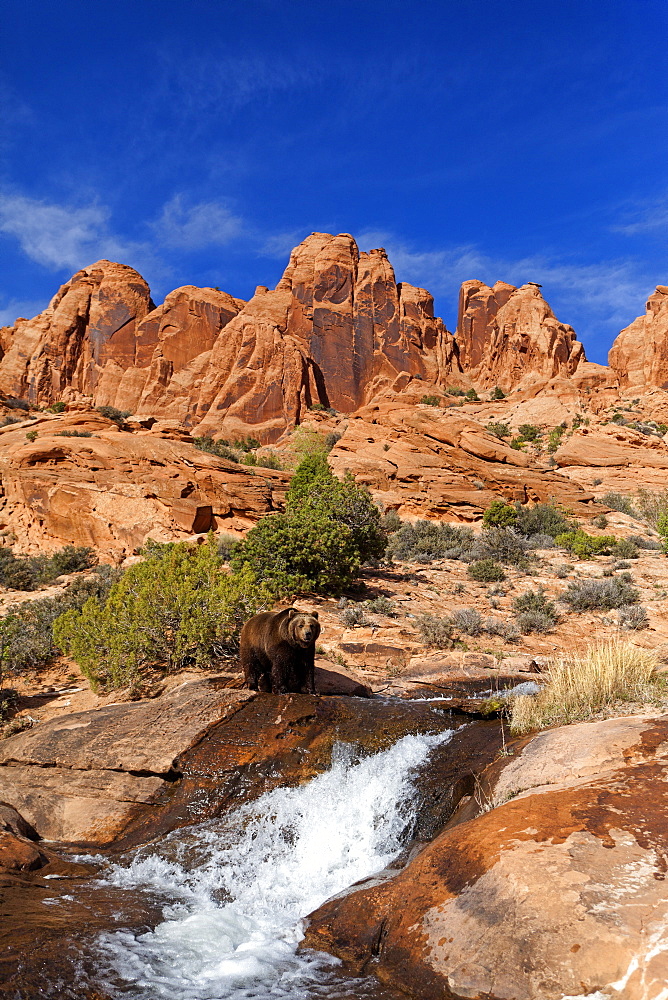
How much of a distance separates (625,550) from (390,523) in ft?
31.4

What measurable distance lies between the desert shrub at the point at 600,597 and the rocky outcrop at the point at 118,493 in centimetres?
1326

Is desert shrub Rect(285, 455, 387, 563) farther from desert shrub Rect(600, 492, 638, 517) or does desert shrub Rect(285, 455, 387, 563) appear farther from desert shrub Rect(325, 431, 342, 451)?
desert shrub Rect(325, 431, 342, 451)

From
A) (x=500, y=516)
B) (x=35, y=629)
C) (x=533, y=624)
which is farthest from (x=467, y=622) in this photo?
(x=500, y=516)

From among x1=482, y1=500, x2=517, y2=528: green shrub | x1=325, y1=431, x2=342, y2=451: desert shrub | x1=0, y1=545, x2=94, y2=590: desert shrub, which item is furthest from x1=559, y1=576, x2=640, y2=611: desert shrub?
x1=325, y1=431, x2=342, y2=451: desert shrub

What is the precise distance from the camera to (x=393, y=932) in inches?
156

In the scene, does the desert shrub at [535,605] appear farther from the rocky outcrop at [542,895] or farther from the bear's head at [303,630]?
the rocky outcrop at [542,895]

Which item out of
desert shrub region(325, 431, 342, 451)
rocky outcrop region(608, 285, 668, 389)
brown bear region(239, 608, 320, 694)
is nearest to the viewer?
brown bear region(239, 608, 320, 694)

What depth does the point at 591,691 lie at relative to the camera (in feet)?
20.1

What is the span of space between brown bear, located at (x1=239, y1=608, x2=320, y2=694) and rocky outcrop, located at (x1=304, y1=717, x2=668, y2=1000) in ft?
13.0

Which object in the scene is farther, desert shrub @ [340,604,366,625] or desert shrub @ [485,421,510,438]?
desert shrub @ [485,421,510,438]

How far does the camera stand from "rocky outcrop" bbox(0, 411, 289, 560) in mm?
24094

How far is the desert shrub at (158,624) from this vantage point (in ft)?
36.4

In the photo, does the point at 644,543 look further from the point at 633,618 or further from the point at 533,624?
the point at 533,624

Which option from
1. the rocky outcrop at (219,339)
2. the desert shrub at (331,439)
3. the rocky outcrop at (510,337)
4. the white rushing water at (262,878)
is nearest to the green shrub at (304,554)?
the white rushing water at (262,878)
